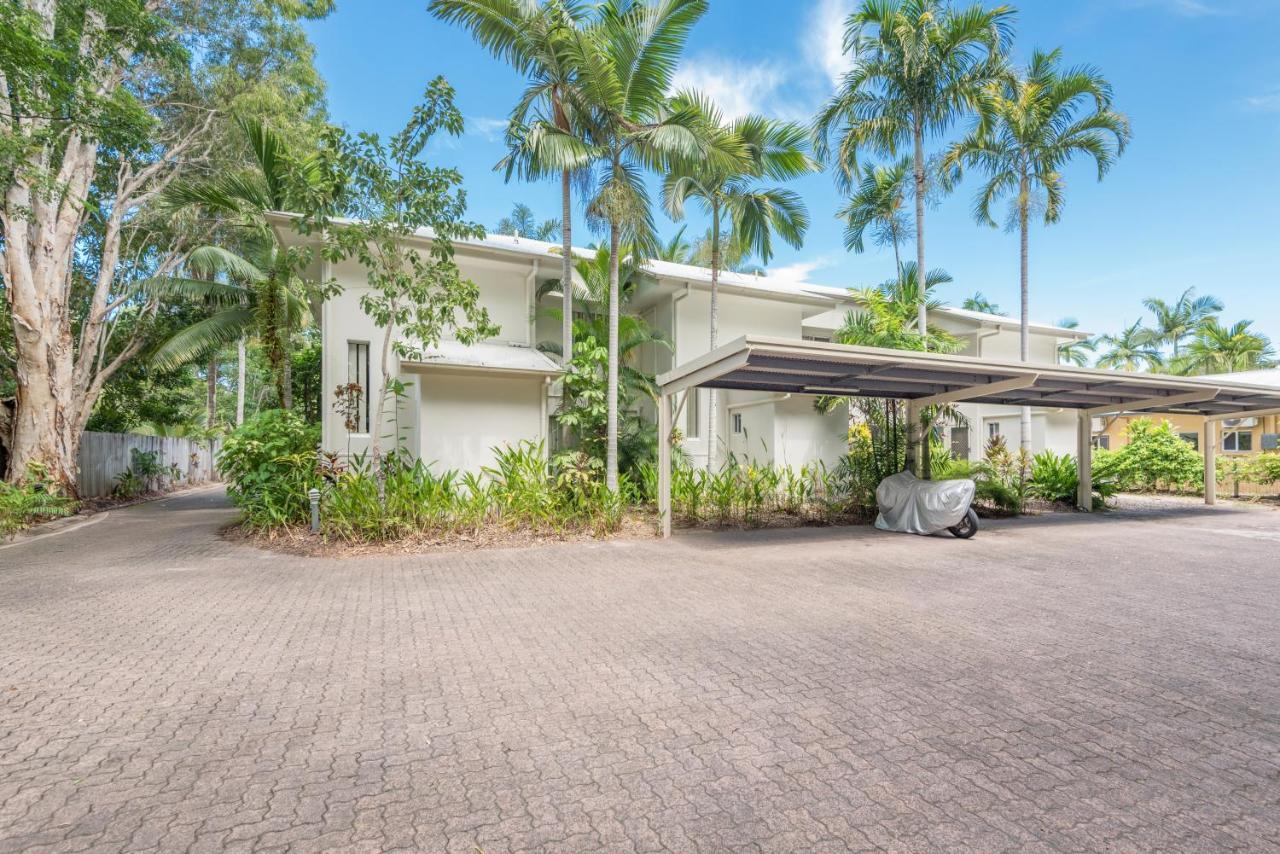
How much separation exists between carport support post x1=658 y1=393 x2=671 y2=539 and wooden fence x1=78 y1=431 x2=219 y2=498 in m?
8.33

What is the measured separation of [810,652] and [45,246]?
15.7 metres

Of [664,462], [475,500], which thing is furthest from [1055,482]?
[475,500]

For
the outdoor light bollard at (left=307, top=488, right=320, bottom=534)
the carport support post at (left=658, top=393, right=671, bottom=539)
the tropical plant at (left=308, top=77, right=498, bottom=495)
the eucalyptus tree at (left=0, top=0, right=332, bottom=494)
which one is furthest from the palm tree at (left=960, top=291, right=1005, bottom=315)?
the outdoor light bollard at (left=307, top=488, right=320, bottom=534)

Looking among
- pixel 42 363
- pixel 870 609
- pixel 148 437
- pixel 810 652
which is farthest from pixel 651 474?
pixel 148 437

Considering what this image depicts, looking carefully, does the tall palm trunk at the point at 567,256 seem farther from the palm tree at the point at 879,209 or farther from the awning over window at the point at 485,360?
the palm tree at the point at 879,209

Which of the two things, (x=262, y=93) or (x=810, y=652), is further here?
(x=262, y=93)

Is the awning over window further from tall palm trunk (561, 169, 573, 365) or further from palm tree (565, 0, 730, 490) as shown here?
palm tree (565, 0, 730, 490)

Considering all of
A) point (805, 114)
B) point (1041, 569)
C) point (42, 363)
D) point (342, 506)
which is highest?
point (805, 114)

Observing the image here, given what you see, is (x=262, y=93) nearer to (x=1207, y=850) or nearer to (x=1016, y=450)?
(x=1207, y=850)

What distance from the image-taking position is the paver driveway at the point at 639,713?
2137 millimetres

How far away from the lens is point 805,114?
12750mm

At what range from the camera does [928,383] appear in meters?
9.90

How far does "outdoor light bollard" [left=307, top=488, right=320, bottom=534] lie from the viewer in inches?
318

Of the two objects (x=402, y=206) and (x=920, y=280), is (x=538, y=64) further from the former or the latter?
(x=920, y=280)
